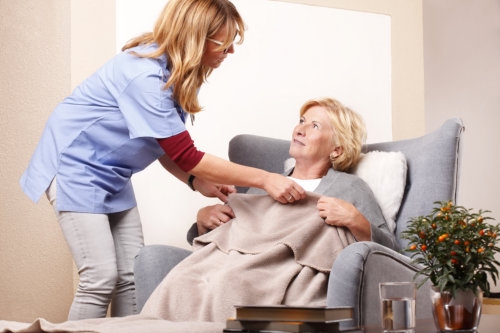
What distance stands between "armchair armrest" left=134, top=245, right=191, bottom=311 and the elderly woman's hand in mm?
511

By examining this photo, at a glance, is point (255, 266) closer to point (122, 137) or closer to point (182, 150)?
point (182, 150)

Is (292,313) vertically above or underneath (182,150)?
underneath

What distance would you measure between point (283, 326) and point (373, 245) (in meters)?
0.66

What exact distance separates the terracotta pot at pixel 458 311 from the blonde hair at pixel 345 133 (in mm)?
1083

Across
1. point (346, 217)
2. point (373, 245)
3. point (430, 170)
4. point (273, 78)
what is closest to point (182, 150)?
point (346, 217)

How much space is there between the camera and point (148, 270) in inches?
80.6

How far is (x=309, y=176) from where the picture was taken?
2354 millimetres

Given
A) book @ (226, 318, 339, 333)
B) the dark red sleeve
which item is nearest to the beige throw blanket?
the dark red sleeve

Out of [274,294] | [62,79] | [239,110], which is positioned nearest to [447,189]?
[274,294]

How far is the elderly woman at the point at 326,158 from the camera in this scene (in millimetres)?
2186

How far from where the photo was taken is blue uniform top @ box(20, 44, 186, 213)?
6.55ft

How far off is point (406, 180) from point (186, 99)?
813 mm

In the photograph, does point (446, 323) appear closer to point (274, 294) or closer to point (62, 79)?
point (274, 294)

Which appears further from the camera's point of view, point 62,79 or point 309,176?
point 62,79
